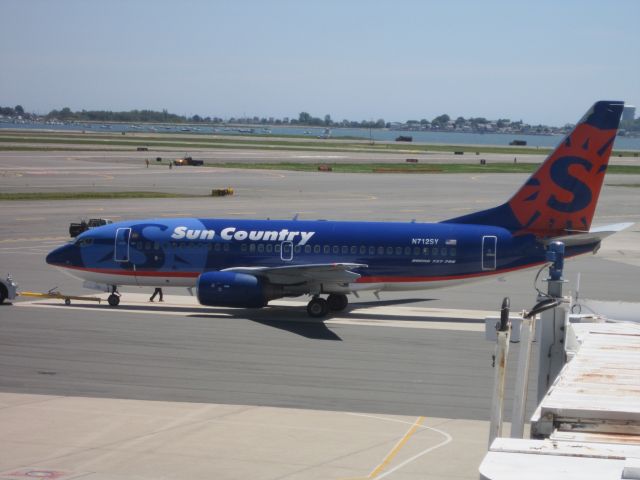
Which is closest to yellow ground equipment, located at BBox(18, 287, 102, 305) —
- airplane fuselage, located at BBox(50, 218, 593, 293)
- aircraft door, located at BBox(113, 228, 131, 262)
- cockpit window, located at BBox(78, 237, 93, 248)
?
airplane fuselage, located at BBox(50, 218, 593, 293)

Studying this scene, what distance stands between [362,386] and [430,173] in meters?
109

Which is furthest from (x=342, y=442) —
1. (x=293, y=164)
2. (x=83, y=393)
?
(x=293, y=164)

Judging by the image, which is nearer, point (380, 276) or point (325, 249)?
point (380, 276)

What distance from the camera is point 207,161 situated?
150750 millimetres

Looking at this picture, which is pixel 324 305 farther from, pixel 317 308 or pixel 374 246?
pixel 374 246

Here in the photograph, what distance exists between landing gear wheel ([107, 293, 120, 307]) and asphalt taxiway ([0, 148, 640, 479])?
1.52ft

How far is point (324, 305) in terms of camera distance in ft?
125

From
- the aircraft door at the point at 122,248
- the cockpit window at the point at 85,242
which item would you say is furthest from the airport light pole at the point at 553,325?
the cockpit window at the point at 85,242

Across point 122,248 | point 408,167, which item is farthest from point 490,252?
point 408,167

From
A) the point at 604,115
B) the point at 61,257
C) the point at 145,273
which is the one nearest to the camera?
the point at 604,115

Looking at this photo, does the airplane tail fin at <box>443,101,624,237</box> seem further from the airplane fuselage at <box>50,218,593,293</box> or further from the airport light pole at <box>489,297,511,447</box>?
the airport light pole at <box>489,297,511,447</box>

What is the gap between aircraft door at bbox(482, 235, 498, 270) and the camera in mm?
37469

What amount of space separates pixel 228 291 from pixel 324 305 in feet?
12.4

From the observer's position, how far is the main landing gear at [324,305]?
38.0 meters
